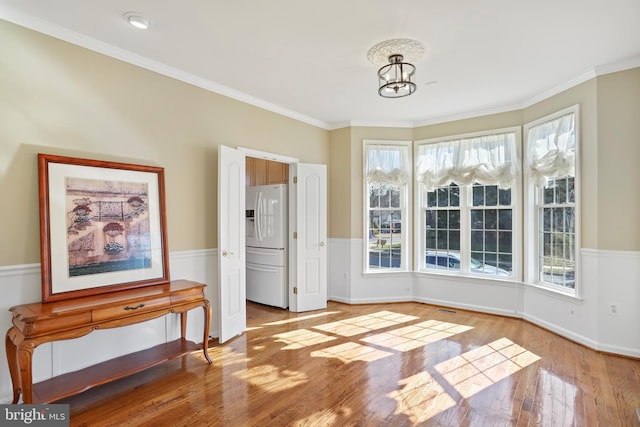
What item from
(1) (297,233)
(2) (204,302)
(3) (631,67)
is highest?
(3) (631,67)

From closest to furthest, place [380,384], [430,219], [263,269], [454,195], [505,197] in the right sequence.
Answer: [380,384]
[505,197]
[454,195]
[263,269]
[430,219]

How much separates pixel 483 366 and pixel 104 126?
413cm

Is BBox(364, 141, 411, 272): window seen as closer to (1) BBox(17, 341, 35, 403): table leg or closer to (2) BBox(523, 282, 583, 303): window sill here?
(2) BBox(523, 282, 583, 303): window sill

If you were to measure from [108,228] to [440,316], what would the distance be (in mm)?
4192

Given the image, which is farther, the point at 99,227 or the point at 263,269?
the point at 263,269

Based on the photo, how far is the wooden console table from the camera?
85.2 inches

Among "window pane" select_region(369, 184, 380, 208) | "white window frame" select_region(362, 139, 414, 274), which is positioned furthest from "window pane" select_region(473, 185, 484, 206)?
"window pane" select_region(369, 184, 380, 208)

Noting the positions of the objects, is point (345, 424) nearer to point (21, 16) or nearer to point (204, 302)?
point (204, 302)

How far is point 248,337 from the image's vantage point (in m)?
3.89

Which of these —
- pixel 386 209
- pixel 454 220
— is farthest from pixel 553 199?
pixel 386 209

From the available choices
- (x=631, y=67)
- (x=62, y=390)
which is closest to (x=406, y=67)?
(x=631, y=67)

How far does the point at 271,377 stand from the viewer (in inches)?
115

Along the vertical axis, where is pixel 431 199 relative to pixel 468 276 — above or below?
above

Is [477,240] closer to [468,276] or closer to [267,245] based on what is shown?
[468,276]
